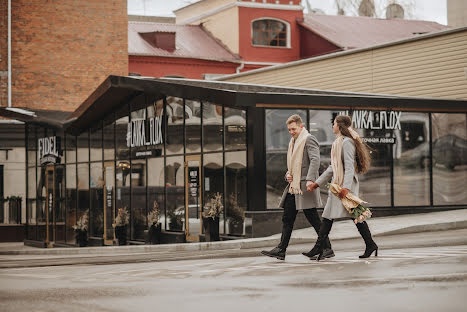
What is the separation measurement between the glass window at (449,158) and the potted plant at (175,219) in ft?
19.8

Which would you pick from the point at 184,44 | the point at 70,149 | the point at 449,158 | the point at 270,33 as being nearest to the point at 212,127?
the point at 449,158

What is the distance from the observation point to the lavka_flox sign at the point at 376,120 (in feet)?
62.9

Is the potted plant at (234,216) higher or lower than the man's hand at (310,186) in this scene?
lower

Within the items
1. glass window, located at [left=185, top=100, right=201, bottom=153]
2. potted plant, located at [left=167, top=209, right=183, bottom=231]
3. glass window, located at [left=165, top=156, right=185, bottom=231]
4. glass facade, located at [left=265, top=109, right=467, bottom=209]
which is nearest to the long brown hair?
glass facade, located at [left=265, top=109, right=467, bottom=209]

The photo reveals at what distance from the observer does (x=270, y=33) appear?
156ft

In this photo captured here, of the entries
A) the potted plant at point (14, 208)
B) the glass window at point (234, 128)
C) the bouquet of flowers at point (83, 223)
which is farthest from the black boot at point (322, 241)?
the potted plant at point (14, 208)

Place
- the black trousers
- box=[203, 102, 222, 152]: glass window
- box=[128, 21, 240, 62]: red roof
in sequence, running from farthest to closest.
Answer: box=[128, 21, 240, 62]: red roof < box=[203, 102, 222, 152]: glass window < the black trousers

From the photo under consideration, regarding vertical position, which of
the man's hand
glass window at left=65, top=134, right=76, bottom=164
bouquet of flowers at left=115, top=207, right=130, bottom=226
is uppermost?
glass window at left=65, top=134, right=76, bottom=164

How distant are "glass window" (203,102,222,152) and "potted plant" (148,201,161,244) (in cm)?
292

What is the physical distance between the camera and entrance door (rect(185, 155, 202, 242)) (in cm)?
2012

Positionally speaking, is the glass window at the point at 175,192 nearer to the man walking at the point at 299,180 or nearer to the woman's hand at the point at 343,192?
the man walking at the point at 299,180

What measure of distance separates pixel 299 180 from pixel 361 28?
4006 centimetres

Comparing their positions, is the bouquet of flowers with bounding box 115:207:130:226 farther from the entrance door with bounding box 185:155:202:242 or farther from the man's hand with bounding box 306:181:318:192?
the man's hand with bounding box 306:181:318:192

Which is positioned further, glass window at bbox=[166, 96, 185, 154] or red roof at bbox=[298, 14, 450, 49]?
red roof at bbox=[298, 14, 450, 49]
